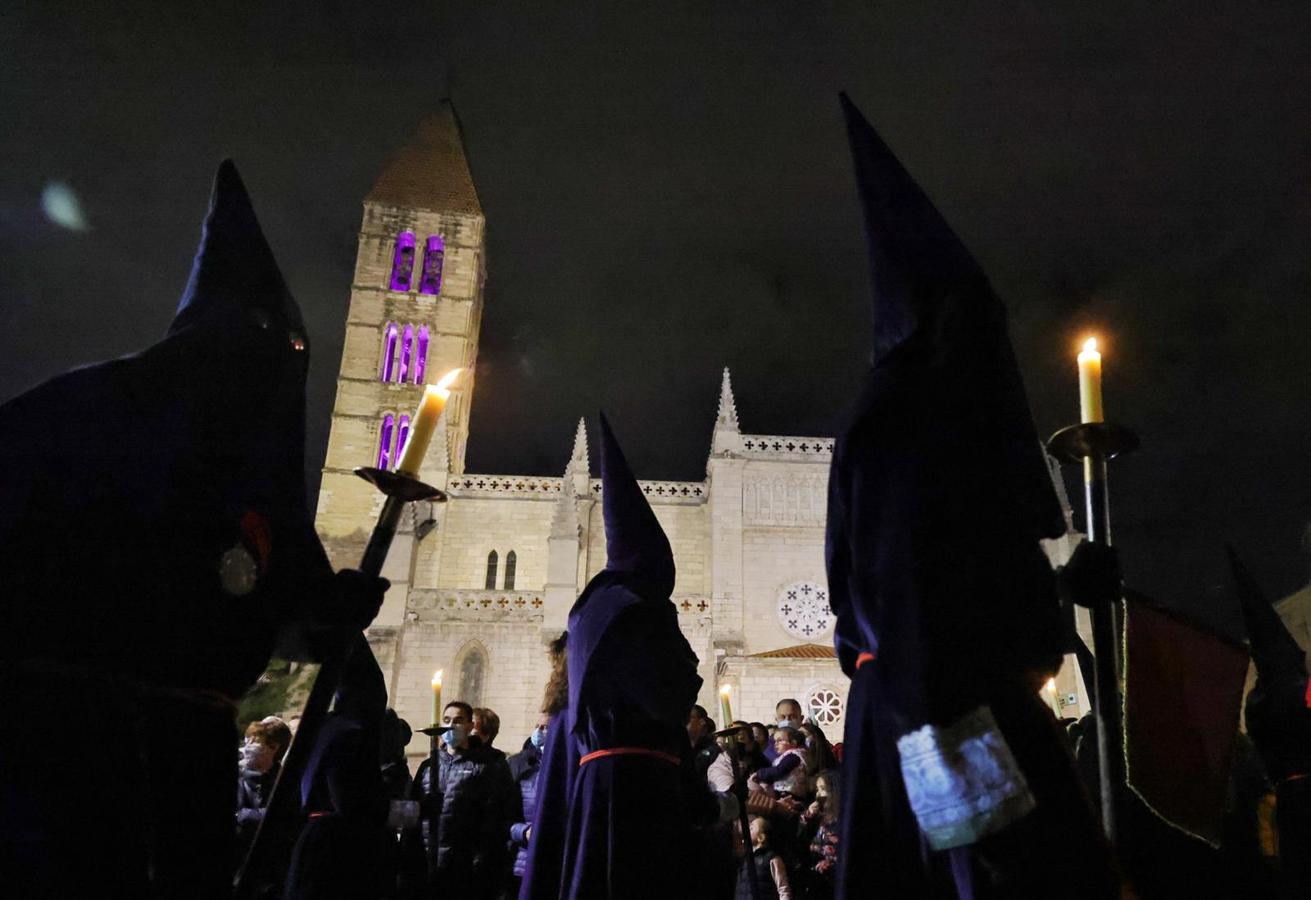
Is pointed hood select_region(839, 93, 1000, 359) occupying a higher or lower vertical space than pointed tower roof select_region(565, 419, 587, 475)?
lower

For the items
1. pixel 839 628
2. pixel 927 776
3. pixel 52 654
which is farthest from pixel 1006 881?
pixel 52 654

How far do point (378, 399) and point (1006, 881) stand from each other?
3494cm

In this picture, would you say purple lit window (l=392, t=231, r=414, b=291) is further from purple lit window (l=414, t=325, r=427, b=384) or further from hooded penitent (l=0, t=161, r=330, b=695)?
hooded penitent (l=0, t=161, r=330, b=695)

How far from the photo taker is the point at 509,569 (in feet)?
93.4

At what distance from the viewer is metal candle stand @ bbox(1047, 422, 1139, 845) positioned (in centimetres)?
210

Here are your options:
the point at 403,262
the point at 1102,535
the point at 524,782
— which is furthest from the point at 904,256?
the point at 403,262

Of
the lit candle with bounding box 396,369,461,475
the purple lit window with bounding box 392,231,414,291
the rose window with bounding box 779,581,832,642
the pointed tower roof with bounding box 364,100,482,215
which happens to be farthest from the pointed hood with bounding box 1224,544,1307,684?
the pointed tower roof with bounding box 364,100,482,215

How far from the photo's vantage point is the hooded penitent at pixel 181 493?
1.84 meters

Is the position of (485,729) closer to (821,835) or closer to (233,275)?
(821,835)

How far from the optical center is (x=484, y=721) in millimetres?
6605

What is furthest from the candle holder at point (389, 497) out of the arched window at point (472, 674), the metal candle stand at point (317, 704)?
the arched window at point (472, 674)

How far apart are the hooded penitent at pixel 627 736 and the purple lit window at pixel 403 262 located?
36.0 meters

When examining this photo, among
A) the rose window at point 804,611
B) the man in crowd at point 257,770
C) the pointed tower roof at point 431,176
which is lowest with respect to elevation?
the man in crowd at point 257,770

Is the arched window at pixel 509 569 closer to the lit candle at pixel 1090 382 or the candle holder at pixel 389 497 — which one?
the candle holder at pixel 389 497
